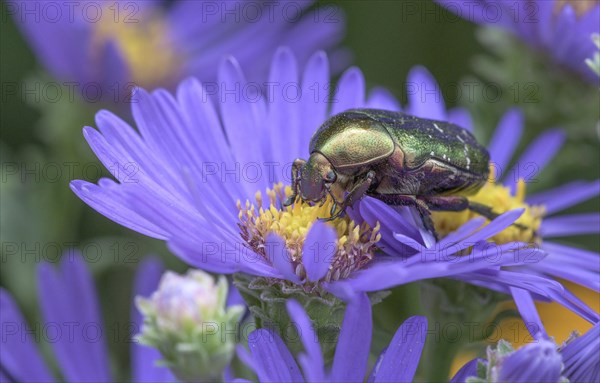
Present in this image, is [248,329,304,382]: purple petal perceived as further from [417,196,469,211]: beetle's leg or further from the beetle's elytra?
[417,196,469,211]: beetle's leg

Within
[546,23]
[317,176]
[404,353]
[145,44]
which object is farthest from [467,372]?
[145,44]

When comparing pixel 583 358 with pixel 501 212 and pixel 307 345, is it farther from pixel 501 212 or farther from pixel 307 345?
pixel 501 212

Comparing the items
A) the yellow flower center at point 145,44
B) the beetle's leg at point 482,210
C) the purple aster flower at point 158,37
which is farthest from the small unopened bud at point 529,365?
the yellow flower center at point 145,44

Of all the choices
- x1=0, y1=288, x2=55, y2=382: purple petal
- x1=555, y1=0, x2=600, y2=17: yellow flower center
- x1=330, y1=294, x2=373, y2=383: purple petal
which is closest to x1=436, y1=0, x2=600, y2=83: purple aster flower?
x1=555, y1=0, x2=600, y2=17: yellow flower center

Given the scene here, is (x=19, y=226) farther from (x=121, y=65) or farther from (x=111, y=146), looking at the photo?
(x=111, y=146)

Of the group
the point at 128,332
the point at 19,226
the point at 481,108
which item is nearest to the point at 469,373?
the point at 481,108
